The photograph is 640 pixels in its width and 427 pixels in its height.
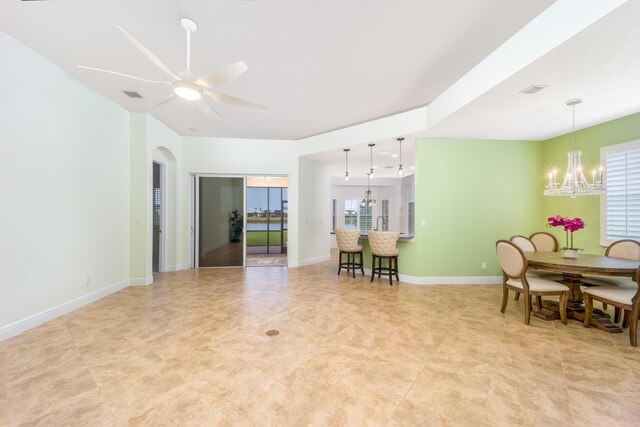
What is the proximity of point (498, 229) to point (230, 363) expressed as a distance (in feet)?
16.7

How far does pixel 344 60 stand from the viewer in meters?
3.05

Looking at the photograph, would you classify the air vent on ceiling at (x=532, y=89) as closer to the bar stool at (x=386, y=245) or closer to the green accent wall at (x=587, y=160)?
the green accent wall at (x=587, y=160)

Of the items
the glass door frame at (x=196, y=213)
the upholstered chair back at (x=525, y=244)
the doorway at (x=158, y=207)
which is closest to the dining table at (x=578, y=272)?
the upholstered chair back at (x=525, y=244)

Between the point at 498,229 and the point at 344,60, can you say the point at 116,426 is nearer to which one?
the point at 344,60

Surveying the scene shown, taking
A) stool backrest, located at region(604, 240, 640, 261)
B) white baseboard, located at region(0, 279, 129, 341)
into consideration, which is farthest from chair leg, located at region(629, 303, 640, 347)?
white baseboard, located at region(0, 279, 129, 341)

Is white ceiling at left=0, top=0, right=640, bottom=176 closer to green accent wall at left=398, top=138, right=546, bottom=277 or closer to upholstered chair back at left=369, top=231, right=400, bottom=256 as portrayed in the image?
green accent wall at left=398, top=138, right=546, bottom=277

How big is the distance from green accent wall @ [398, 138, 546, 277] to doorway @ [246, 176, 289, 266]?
3.57 m

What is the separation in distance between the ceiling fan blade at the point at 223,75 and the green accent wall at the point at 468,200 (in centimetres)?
371

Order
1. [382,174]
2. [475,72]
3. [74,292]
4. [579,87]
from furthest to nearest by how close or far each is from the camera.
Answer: [382,174]
[74,292]
[475,72]
[579,87]

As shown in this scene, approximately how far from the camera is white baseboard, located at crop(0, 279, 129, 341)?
276cm

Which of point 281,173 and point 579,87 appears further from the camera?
point 281,173

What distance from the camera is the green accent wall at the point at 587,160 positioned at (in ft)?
12.6

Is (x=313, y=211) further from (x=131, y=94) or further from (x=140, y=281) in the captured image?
(x=131, y=94)

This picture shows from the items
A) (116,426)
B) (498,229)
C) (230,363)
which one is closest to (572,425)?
(230,363)
